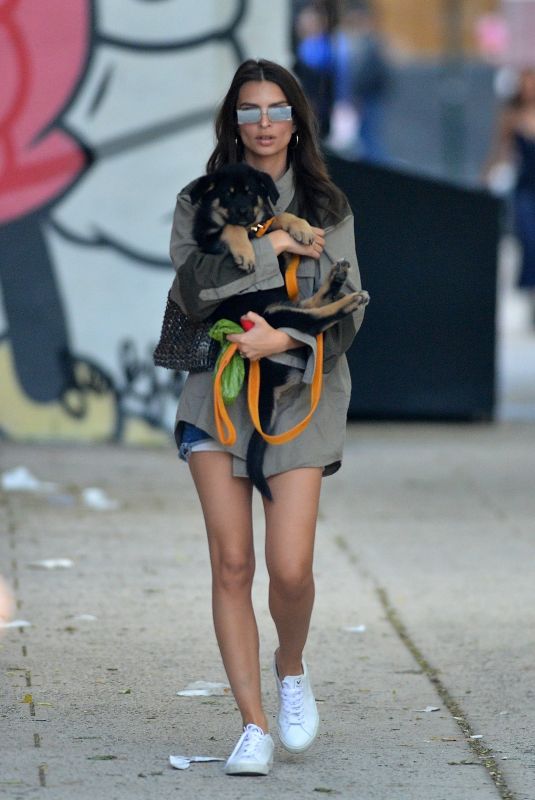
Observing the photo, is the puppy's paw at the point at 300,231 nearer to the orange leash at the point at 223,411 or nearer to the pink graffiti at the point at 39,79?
the orange leash at the point at 223,411

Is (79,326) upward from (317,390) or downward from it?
downward

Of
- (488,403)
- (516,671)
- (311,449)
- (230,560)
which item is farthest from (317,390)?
(488,403)

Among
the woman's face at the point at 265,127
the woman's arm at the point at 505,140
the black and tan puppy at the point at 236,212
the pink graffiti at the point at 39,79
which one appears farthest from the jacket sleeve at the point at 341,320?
the woman's arm at the point at 505,140

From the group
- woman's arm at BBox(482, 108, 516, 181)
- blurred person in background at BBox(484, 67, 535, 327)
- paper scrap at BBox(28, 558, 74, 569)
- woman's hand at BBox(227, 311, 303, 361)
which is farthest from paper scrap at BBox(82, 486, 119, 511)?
woman's arm at BBox(482, 108, 516, 181)

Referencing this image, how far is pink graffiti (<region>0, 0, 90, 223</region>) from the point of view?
903 cm

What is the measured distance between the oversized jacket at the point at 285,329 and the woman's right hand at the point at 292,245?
0.07 feet

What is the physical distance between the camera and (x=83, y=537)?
23.7ft

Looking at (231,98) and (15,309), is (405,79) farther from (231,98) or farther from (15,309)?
(231,98)

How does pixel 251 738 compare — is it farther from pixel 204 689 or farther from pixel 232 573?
pixel 204 689

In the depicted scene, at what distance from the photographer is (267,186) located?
14.1 feet

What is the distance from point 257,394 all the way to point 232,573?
490mm

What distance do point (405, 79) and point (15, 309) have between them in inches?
705

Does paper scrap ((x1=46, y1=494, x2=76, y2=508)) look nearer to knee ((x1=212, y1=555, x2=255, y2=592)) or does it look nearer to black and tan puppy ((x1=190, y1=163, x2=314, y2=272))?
knee ((x1=212, y1=555, x2=255, y2=592))

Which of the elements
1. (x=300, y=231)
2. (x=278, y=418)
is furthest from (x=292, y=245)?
(x=278, y=418)
